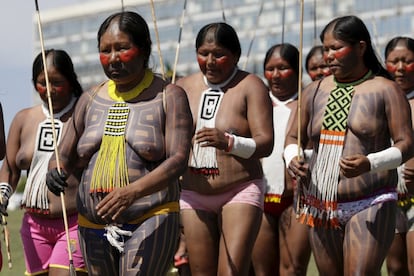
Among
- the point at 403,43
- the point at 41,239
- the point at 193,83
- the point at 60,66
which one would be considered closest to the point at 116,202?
the point at 41,239

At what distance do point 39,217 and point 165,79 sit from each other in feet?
5.72

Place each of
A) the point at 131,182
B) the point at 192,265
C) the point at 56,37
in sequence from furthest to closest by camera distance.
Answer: the point at 56,37
the point at 192,265
the point at 131,182

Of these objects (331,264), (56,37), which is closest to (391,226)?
(331,264)

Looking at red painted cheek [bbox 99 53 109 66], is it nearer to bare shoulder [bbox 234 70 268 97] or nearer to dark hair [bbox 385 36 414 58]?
bare shoulder [bbox 234 70 268 97]

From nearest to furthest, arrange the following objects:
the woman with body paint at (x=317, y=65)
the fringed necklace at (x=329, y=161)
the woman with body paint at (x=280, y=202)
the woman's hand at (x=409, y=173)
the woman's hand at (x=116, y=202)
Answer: the woman's hand at (x=116, y=202)
the fringed necklace at (x=329, y=161)
the woman's hand at (x=409, y=173)
the woman with body paint at (x=280, y=202)
the woman with body paint at (x=317, y=65)

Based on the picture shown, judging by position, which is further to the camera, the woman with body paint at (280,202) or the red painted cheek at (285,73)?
the red painted cheek at (285,73)

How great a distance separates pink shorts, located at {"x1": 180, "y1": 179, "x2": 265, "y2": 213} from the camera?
775cm

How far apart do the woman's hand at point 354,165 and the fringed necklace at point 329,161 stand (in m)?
0.30

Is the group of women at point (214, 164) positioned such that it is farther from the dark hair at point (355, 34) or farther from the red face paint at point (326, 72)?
the red face paint at point (326, 72)

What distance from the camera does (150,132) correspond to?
20.8 ft

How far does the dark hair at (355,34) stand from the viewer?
711 centimetres

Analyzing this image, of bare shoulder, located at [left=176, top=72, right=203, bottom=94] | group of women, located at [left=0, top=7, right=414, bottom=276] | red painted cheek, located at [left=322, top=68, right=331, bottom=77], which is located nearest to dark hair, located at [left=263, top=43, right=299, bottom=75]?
group of women, located at [left=0, top=7, right=414, bottom=276]

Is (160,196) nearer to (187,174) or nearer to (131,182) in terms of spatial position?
(131,182)

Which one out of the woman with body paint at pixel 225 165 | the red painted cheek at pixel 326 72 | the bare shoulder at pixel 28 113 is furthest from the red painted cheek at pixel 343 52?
the red painted cheek at pixel 326 72
